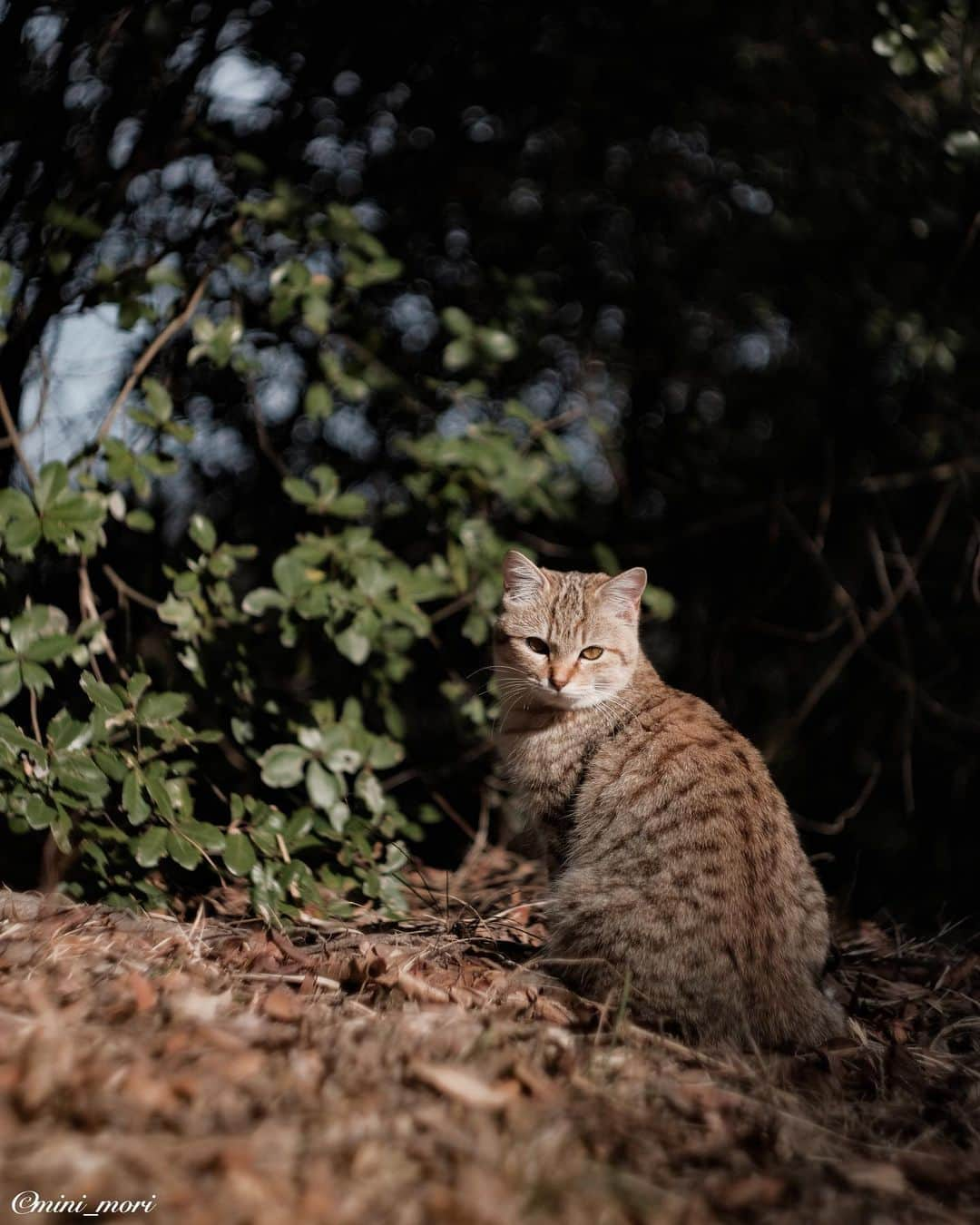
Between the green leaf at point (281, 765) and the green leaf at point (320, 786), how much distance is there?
0.15 feet

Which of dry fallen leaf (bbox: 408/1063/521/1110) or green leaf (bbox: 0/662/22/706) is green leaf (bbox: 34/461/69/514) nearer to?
green leaf (bbox: 0/662/22/706)

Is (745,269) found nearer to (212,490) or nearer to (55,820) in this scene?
(212,490)

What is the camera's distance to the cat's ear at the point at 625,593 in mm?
3654

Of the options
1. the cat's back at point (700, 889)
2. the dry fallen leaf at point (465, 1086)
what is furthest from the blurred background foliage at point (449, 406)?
the dry fallen leaf at point (465, 1086)

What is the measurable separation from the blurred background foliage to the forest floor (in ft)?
1.87

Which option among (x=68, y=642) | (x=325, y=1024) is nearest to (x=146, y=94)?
(x=68, y=642)

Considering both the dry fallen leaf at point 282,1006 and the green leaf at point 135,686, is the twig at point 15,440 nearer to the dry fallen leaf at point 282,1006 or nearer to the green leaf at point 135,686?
the green leaf at point 135,686

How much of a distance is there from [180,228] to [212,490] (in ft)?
4.78

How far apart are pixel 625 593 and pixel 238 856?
1.73 metres

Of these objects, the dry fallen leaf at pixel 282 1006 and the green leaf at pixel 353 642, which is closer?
the dry fallen leaf at pixel 282 1006

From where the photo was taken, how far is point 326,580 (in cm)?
359

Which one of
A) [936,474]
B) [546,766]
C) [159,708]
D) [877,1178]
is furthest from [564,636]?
[936,474]

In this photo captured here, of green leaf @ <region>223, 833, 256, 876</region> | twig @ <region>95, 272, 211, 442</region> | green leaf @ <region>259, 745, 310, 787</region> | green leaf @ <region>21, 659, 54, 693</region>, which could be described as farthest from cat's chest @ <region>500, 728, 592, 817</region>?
twig @ <region>95, 272, 211, 442</region>

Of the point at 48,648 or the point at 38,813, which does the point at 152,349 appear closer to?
the point at 48,648
